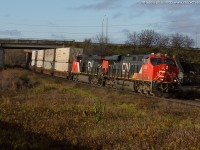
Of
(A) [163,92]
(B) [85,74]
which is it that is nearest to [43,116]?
(A) [163,92]

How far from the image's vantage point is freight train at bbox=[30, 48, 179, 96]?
2895 cm

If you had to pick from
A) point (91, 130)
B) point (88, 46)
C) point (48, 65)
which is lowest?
point (91, 130)

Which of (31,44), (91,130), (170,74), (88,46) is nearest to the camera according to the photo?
(91,130)

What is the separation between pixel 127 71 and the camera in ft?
108

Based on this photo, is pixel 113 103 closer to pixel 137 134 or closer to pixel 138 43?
pixel 137 134

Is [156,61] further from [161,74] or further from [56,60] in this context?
[56,60]

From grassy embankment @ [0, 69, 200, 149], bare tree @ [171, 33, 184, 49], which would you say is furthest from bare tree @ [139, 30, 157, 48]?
grassy embankment @ [0, 69, 200, 149]

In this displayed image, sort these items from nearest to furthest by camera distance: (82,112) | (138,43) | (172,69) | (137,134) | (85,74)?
(137,134) → (82,112) → (172,69) → (85,74) → (138,43)

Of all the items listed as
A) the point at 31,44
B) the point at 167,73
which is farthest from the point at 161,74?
the point at 31,44

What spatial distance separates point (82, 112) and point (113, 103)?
6.09m

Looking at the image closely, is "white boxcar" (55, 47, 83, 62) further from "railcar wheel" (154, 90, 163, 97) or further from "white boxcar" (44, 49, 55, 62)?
"railcar wheel" (154, 90, 163, 97)

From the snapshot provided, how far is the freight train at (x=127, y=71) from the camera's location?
1140 inches

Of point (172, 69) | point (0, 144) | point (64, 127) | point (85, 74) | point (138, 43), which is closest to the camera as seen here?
point (0, 144)

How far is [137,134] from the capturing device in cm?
1199
